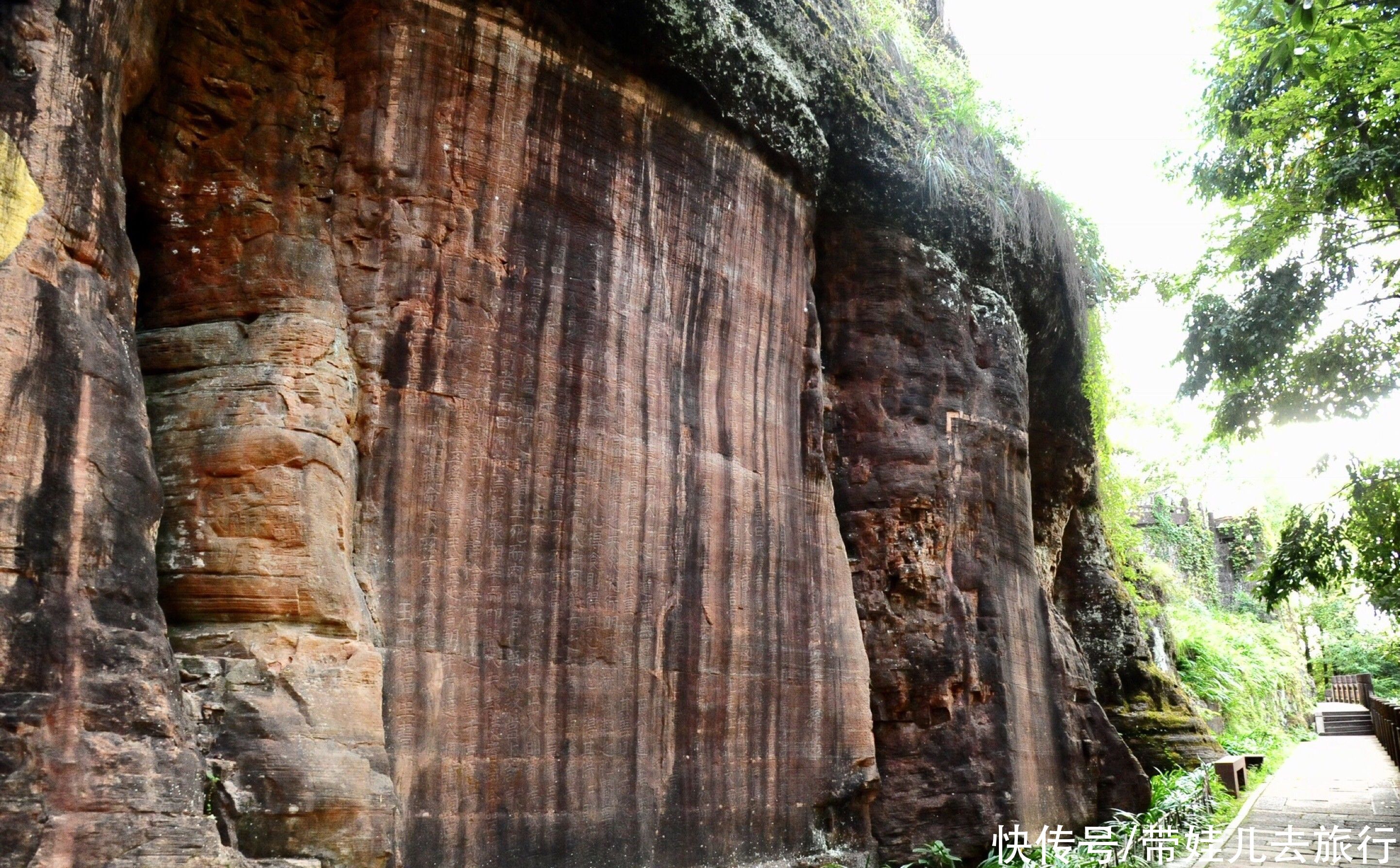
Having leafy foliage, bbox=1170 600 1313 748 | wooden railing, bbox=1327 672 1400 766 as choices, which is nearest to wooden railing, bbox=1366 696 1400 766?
wooden railing, bbox=1327 672 1400 766

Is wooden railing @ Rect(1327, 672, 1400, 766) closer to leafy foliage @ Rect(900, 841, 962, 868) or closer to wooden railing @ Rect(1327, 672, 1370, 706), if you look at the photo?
wooden railing @ Rect(1327, 672, 1370, 706)

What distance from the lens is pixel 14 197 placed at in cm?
379

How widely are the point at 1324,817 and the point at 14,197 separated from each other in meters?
15.5

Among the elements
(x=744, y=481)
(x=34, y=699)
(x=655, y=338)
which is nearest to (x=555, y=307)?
(x=655, y=338)

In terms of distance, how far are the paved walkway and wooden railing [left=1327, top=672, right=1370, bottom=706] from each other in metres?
18.8

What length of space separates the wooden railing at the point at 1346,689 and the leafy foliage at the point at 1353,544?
1095 inches

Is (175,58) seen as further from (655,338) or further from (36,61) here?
(655,338)

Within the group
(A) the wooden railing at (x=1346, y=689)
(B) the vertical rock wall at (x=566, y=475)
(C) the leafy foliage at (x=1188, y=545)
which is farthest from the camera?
(A) the wooden railing at (x=1346, y=689)

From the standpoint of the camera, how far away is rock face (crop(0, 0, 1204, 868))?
12.6 feet

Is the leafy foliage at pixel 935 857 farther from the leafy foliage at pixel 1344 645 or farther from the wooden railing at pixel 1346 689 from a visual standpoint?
the wooden railing at pixel 1346 689

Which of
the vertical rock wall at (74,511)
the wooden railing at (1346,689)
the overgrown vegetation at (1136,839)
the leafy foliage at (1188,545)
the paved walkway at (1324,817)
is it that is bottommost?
the paved walkway at (1324,817)

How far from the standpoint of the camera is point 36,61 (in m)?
3.97

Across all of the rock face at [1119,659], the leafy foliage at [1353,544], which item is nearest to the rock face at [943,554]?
the rock face at [1119,659]

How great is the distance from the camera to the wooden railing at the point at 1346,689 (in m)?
37.8
